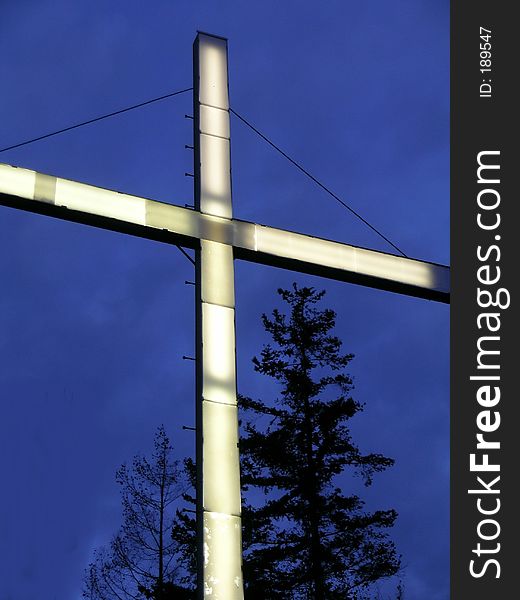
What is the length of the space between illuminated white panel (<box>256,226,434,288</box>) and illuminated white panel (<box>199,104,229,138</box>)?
3.22 ft

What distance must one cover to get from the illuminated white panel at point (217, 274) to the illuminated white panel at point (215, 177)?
0.36 m

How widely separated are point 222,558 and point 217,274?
95.4 inches

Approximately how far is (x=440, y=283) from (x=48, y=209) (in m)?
3.53

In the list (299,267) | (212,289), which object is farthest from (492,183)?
(212,289)

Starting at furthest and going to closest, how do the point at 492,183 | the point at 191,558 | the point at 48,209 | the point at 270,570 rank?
the point at 191,558 → the point at 270,570 → the point at 492,183 → the point at 48,209

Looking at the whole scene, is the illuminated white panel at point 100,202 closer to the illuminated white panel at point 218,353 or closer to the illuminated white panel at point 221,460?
the illuminated white panel at point 218,353

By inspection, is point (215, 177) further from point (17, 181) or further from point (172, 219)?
point (17, 181)

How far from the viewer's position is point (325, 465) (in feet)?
96.5

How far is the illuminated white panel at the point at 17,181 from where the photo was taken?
968 centimetres

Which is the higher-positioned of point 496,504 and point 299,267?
point 299,267

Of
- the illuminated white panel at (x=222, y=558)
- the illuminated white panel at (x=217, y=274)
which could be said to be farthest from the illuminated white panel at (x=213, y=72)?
the illuminated white panel at (x=222, y=558)

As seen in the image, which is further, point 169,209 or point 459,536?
point 169,209

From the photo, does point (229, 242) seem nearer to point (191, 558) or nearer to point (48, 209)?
point (48, 209)

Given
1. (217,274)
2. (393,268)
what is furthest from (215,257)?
(393,268)
